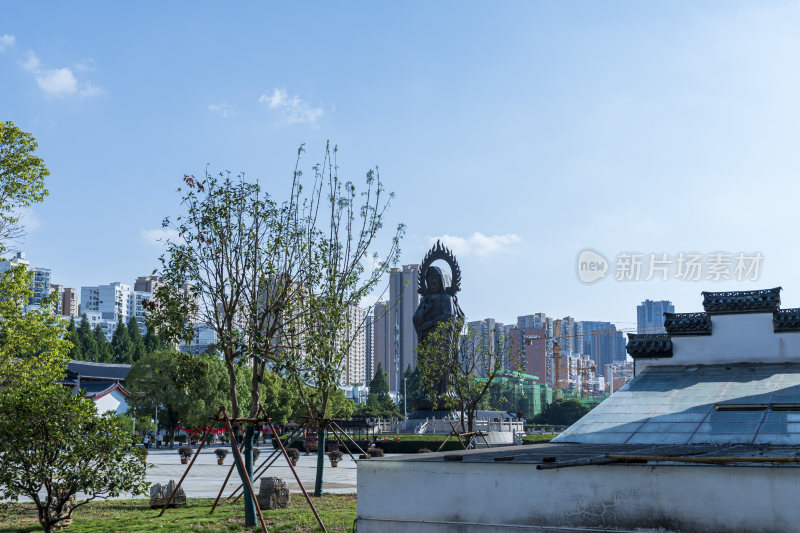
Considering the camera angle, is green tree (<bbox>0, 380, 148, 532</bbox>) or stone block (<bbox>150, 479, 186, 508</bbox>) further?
stone block (<bbox>150, 479, 186, 508</bbox>)

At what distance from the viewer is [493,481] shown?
923 cm

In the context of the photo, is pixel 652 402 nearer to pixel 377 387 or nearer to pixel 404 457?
pixel 404 457

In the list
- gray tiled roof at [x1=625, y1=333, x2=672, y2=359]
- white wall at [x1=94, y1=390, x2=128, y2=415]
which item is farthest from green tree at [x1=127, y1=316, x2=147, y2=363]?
gray tiled roof at [x1=625, y1=333, x2=672, y2=359]

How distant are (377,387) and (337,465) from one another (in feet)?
208

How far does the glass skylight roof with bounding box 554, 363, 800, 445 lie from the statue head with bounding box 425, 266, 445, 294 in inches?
1122

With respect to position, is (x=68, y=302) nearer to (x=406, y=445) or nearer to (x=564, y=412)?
(x=564, y=412)

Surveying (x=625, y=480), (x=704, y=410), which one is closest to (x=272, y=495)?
(x=704, y=410)

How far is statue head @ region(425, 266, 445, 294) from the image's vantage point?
153 ft

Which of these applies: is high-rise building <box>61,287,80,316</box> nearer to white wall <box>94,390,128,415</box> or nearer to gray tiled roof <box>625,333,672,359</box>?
white wall <box>94,390,128,415</box>


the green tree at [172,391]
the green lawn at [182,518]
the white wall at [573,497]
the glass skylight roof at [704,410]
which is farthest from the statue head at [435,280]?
the white wall at [573,497]

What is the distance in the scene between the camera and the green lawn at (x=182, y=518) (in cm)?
1310

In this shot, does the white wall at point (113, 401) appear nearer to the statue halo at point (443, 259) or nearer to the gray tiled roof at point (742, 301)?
the statue halo at point (443, 259)

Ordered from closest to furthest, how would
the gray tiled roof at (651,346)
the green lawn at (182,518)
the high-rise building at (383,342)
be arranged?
1. the green lawn at (182,518)
2. the gray tiled roof at (651,346)
3. the high-rise building at (383,342)

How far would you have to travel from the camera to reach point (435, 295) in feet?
153
